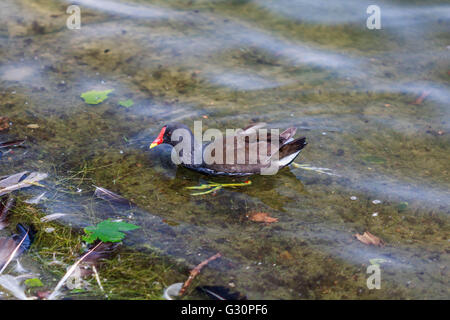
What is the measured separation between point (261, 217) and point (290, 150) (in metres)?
0.92

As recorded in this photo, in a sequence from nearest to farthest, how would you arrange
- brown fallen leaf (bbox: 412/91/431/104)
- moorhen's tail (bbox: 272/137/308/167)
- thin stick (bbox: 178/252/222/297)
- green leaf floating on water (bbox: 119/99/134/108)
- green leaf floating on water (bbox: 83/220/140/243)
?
thin stick (bbox: 178/252/222/297), green leaf floating on water (bbox: 83/220/140/243), moorhen's tail (bbox: 272/137/308/167), green leaf floating on water (bbox: 119/99/134/108), brown fallen leaf (bbox: 412/91/431/104)

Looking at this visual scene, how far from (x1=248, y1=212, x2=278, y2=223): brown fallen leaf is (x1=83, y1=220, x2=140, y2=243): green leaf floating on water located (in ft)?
3.61

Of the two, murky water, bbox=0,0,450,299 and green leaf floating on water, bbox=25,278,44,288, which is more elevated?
murky water, bbox=0,0,450,299

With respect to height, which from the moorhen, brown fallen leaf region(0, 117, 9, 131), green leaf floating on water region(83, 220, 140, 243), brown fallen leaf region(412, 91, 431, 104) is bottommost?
green leaf floating on water region(83, 220, 140, 243)

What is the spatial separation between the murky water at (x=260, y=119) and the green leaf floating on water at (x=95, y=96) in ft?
0.32

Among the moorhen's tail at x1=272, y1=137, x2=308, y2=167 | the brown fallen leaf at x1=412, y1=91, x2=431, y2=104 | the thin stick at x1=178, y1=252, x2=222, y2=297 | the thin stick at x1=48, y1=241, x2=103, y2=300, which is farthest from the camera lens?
the brown fallen leaf at x1=412, y1=91, x2=431, y2=104

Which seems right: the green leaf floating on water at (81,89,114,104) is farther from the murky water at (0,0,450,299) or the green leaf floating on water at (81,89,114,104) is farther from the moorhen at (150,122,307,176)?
the moorhen at (150,122,307,176)

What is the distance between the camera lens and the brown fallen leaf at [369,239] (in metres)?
4.46

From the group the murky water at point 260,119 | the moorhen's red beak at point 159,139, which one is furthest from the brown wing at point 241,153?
the moorhen's red beak at point 159,139

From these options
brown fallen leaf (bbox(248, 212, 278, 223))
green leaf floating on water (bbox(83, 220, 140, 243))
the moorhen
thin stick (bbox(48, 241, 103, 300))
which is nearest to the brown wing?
the moorhen

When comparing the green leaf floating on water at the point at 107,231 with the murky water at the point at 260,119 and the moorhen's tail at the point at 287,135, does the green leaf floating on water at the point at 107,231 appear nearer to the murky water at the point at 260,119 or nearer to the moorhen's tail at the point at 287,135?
the murky water at the point at 260,119

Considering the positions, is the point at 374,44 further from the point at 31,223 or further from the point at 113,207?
the point at 31,223

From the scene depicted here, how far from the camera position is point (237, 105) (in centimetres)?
655

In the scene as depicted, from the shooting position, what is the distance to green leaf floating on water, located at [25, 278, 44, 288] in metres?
3.89
